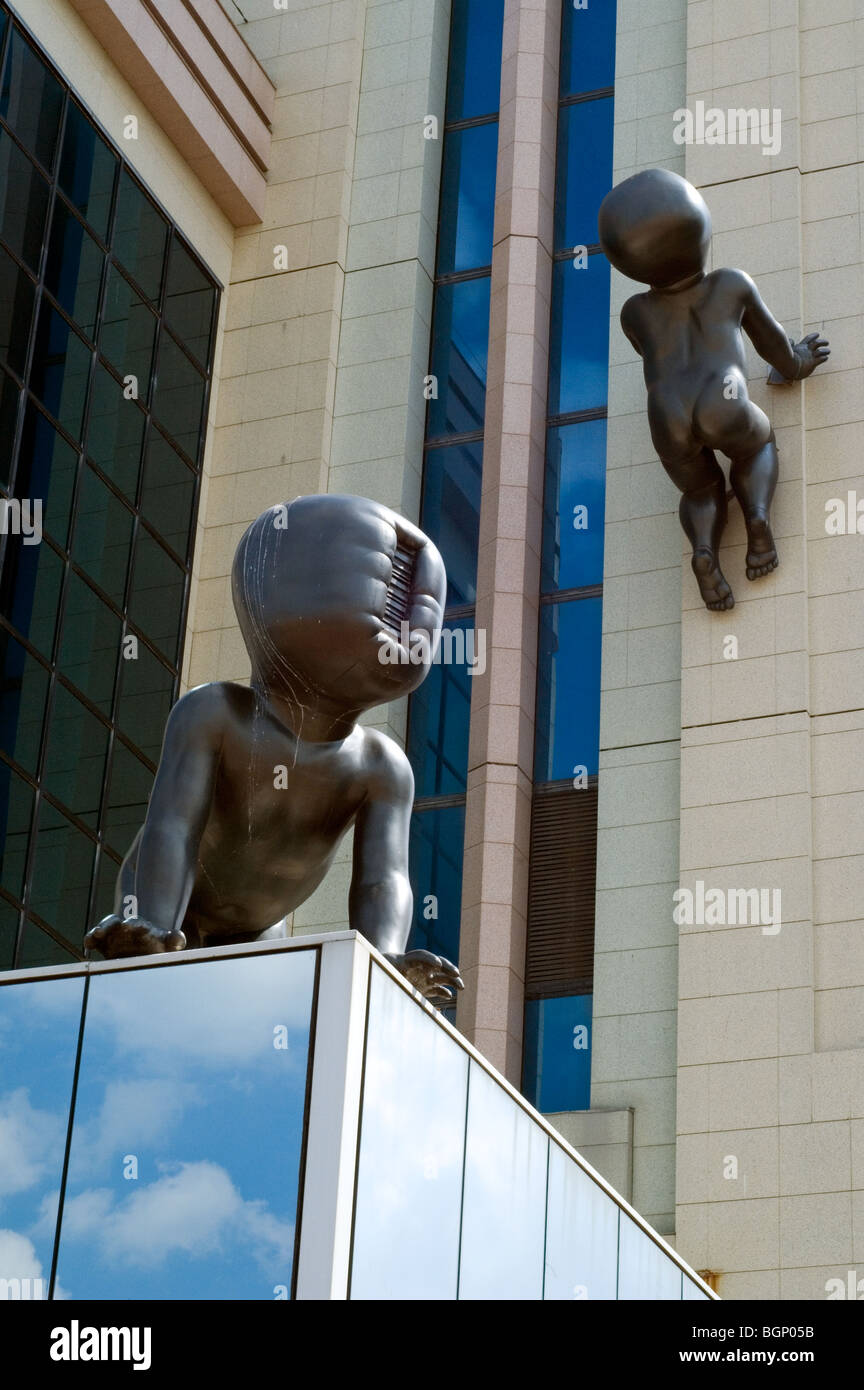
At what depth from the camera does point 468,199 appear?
68.8 ft

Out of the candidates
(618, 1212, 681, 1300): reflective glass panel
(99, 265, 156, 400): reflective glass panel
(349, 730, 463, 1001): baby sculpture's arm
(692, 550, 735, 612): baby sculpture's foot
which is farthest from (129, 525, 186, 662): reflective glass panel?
(349, 730, 463, 1001): baby sculpture's arm

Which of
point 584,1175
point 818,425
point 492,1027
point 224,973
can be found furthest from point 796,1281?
point 224,973

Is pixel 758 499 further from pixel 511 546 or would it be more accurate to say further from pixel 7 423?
pixel 7 423

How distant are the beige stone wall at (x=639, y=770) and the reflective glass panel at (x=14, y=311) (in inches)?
194

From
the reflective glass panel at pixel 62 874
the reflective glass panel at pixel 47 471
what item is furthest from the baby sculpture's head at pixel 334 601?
the reflective glass panel at pixel 47 471

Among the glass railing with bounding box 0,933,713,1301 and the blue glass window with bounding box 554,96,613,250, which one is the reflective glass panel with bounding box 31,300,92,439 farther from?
the glass railing with bounding box 0,933,713,1301

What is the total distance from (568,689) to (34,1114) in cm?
1066

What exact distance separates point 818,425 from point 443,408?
12.5 ft

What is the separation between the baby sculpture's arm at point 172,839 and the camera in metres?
8.12

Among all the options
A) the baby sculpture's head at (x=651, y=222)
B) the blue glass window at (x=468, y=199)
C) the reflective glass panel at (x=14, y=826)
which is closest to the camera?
the baby sculpture's head at (x=651, y=222)

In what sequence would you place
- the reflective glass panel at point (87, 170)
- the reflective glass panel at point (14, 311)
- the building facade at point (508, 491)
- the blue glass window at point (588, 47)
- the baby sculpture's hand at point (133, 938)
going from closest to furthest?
the baby sculpture's hand at point (133, 938)
the building facade at point (508, 491)
the reflective glass panel at point (14, 311)
the reflective glass panel at point (87, 170)
the blue glass window at point (588, 47)

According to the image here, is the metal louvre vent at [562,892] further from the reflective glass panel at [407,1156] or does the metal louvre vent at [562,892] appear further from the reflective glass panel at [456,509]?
the reflective glass panel at [407,1156]

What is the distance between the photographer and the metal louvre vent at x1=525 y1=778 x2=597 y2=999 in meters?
17.2
